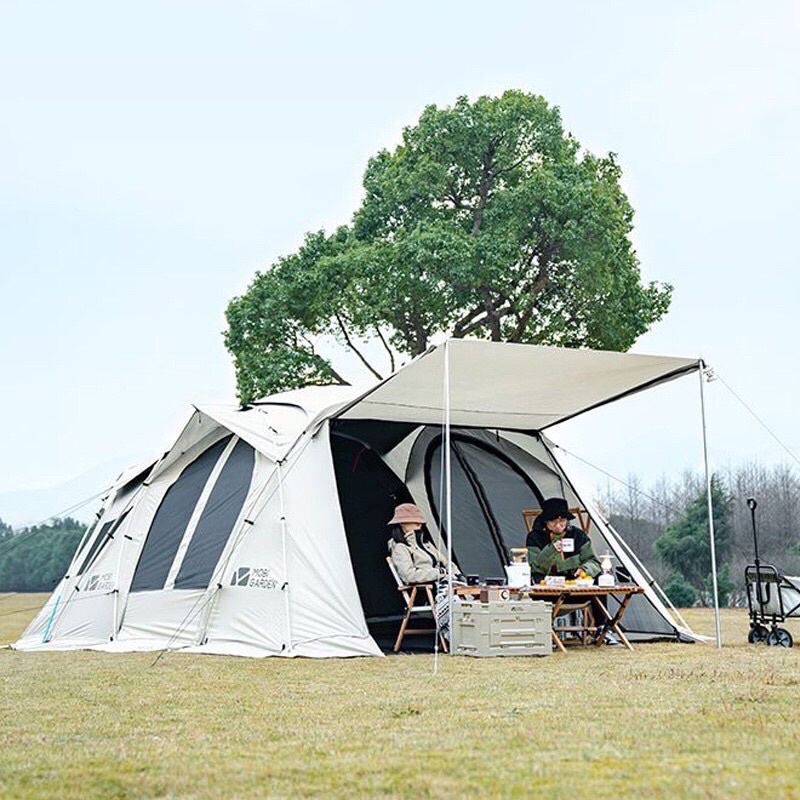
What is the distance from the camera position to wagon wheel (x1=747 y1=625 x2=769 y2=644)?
794 cm

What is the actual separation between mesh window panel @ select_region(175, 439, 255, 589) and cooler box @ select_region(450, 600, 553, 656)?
1.74 m

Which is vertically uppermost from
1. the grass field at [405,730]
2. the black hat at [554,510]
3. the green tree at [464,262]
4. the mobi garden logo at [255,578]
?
the green tree at [464,262]

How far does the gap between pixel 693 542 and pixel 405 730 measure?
52.8 feet

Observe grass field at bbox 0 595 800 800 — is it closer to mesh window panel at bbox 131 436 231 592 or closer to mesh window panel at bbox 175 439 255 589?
mesh window panel at bbox 175 439 255 589

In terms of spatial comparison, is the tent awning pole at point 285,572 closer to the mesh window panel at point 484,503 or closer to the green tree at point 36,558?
the mesh window panel at point 484,503

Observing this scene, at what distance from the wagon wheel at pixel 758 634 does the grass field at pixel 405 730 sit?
154 cm

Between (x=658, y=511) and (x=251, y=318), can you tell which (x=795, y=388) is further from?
(x=251, y=318)

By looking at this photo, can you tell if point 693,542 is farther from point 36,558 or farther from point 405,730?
point 405,730

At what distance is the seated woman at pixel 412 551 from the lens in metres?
7.87

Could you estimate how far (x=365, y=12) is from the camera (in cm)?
1384

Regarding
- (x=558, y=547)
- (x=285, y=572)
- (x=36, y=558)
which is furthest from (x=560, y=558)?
(x=36, y=558)

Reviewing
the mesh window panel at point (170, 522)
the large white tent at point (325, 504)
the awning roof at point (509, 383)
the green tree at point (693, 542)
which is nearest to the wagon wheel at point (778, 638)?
the large white tent at point (325, 504)

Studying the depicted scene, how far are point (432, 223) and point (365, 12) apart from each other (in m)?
3.95

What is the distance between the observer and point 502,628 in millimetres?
6961
